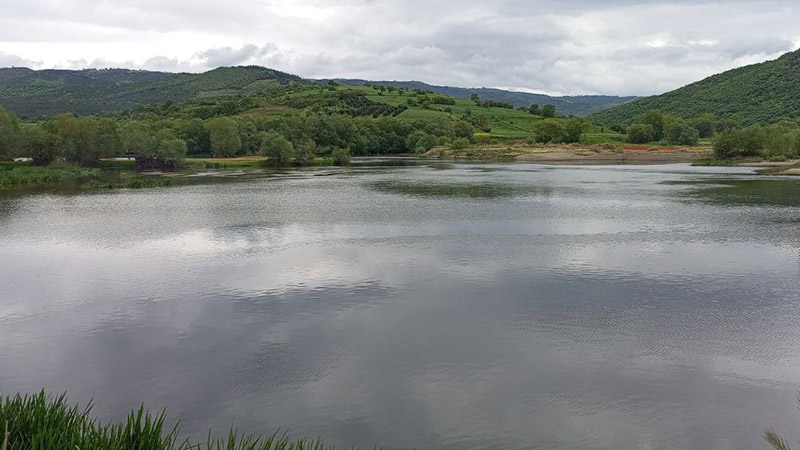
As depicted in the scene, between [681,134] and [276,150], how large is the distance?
86661 millimetres

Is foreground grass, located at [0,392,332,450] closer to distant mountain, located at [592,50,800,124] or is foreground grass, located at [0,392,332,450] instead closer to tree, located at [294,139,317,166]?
tree, located at [294,139,317,166]

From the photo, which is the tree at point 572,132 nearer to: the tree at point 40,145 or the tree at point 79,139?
the tree at point 79,139

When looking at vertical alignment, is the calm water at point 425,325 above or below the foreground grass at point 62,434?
below

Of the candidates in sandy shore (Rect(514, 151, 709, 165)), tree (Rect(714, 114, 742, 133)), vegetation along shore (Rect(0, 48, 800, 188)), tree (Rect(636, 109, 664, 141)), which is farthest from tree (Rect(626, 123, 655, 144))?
sandy shore (Rect(514, 151, 709, 165))

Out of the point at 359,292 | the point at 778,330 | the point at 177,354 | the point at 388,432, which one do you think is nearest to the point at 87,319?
the point at 177,354

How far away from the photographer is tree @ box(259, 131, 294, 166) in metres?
99.7

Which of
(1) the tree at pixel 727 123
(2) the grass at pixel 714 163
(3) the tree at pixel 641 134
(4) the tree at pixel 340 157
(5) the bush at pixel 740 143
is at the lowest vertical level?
(2) the grass at pixel 714 163

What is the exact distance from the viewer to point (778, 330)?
18547mm

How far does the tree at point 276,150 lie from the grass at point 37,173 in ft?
84.8

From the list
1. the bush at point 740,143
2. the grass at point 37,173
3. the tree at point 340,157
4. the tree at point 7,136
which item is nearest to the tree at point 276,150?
the tree at point 340,157

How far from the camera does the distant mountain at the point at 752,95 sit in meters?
143

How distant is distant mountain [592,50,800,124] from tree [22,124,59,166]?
141 metres

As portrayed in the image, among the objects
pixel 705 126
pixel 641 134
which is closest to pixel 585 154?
pixel 641 134

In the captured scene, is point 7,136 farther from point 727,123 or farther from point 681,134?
point 727,123
